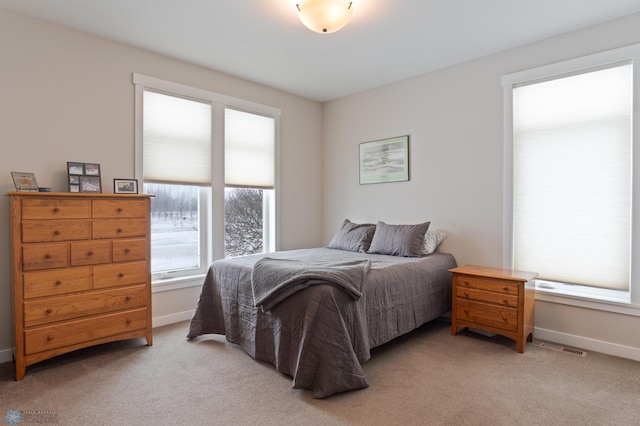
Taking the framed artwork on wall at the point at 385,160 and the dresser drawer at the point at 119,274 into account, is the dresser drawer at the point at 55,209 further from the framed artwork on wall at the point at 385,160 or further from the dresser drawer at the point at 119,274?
the framed artwork on wall at the point at 385,160

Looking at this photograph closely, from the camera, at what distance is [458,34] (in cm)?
307

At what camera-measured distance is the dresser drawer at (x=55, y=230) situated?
7.96ft

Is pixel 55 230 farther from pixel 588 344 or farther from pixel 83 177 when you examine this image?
pixel 588 344

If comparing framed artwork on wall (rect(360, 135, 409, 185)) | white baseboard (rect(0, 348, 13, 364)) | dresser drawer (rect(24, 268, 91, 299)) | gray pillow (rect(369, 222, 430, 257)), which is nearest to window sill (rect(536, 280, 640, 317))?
gray pillow (rect(369, 222, 430, 257))

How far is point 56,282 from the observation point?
8.32ft

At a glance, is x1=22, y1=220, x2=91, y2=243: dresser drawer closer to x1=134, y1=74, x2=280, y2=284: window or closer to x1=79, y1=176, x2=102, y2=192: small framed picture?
x1=79, y1=176, x2=102, y2=192: small framed picture

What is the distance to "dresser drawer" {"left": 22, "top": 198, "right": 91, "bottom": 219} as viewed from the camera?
2426 mm

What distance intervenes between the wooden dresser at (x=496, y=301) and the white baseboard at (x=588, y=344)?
161 millimetres

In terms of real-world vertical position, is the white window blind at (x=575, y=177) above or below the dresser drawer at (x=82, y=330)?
above

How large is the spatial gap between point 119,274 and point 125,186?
0.77 metres

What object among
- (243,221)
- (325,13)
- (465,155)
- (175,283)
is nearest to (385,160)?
(465,155)

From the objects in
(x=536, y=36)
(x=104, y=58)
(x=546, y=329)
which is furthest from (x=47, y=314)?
(x=536, y=36)

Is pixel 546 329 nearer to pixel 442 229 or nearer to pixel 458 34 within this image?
pixel 442 229

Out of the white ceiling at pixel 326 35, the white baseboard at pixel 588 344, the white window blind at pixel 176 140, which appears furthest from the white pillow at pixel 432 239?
the white window blind at pixel 176 140
